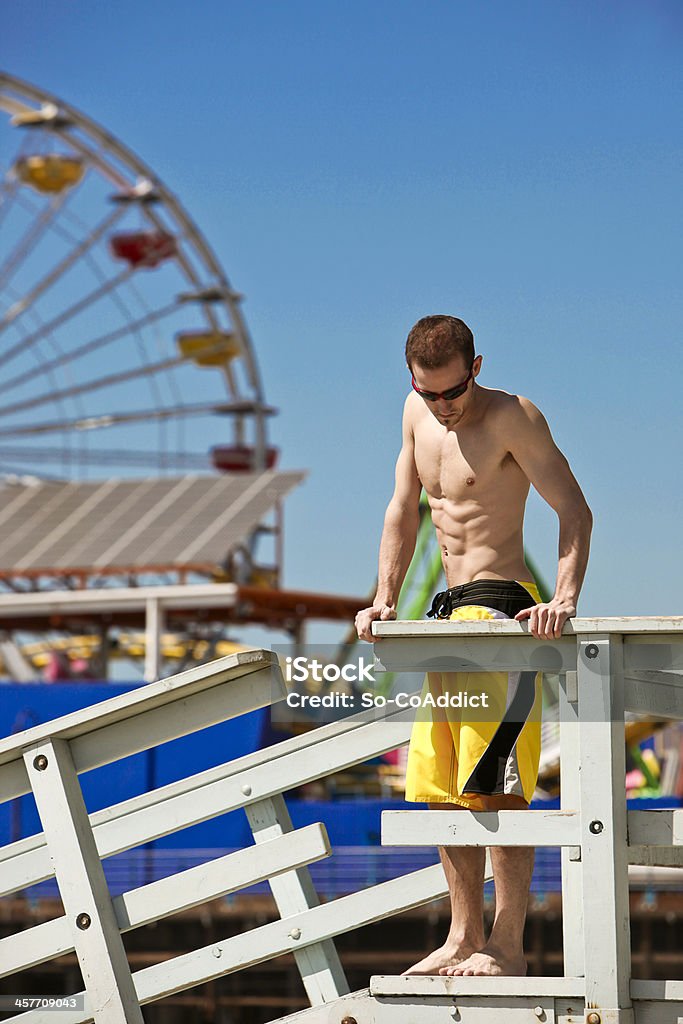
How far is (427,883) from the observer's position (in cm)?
413

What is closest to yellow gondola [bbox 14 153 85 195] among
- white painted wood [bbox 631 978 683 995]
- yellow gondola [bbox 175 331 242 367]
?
yellow gondola [bbox 175 331 242 367]

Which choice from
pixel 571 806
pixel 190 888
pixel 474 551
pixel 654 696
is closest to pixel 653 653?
pixel 654 696

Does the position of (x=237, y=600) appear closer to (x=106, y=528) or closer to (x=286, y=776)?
(x=106, y=528)

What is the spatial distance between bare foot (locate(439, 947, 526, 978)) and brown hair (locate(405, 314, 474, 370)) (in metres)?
1.49

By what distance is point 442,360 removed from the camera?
397 centimetres

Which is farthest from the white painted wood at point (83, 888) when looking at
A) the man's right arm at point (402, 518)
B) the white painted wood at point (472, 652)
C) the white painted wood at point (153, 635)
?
the white painted wood at point (153, 635)

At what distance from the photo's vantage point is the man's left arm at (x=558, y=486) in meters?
3.90

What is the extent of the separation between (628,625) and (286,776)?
108 centimetres

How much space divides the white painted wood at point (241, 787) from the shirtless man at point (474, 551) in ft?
0.51

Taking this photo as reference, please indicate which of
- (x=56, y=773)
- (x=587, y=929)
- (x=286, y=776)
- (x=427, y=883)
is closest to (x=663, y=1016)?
(x=587, y=929)

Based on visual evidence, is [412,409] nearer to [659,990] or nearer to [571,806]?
[571,806]

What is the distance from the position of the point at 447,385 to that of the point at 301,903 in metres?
1.56

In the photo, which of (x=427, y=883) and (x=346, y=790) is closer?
(x=427, y=883)

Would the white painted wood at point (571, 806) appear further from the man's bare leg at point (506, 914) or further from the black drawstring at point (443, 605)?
the black drawstring at point (443, 605)
